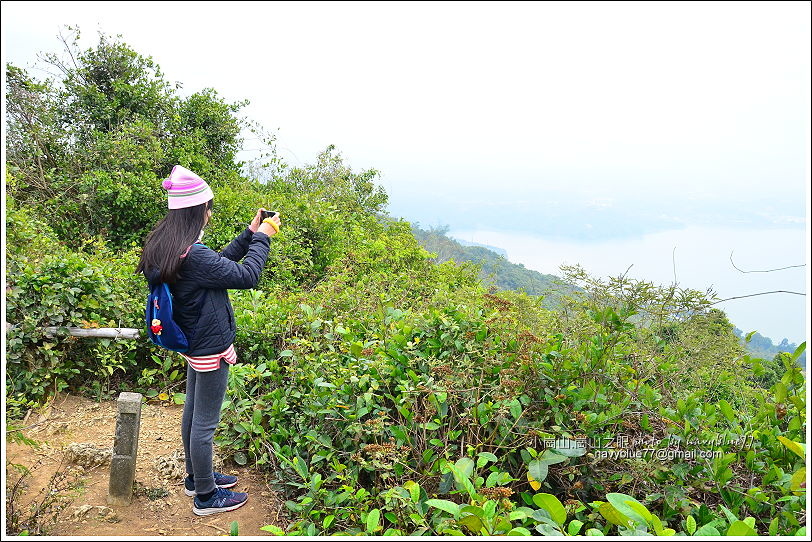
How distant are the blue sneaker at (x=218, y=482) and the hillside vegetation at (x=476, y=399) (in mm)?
204

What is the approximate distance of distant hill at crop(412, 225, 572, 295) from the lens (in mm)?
3699

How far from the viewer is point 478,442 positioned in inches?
94.4

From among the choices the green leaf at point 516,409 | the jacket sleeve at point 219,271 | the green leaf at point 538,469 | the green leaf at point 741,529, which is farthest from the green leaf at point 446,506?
the jacket sleeve at point 219,271

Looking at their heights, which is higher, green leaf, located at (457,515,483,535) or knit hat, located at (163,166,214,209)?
knit hat, located at (163,166,214,209)

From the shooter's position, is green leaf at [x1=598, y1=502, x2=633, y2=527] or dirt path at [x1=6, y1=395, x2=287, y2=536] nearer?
green leaf at [x1=598, y1=502, x2=633, y2=527]

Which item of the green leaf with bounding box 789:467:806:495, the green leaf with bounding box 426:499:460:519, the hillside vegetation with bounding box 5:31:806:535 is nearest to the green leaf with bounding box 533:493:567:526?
the hillside vegetation with bounding box 5:31:806:535

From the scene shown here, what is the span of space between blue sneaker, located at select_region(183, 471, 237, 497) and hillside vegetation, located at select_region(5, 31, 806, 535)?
0.20 m

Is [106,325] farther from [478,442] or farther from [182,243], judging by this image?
[478,442]

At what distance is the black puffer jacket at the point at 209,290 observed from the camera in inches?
85.8

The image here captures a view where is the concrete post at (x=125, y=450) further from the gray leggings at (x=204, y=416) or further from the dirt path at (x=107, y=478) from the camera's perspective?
the gray leggings at (x=204, y=416)

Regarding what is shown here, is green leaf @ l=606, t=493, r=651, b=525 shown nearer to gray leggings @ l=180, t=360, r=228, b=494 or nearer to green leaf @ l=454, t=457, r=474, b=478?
green leaf @ l=454, t=457, r=474, b=478

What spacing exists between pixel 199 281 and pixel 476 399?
1.27 meters

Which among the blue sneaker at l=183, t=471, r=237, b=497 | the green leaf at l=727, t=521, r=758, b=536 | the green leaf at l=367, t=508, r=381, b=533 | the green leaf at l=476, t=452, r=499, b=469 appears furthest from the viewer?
the blue sneaker at l=183, t=471, r=237, b=497


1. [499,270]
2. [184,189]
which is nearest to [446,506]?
[184,189]
